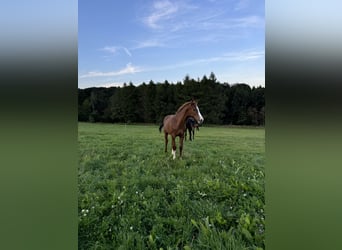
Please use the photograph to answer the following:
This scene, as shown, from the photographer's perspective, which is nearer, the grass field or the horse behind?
the grass field

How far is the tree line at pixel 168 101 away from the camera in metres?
1.41

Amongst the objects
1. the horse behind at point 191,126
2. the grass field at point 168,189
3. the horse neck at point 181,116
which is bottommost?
the grass field at point 168,189

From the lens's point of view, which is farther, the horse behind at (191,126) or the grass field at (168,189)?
the horse behind at (191,126)

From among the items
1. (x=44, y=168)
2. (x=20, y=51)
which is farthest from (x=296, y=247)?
(x=20, y=51)

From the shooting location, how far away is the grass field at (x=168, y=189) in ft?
4.57

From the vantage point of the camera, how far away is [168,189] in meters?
1.50

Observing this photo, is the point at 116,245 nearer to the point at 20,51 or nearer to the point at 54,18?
the point at 20,51

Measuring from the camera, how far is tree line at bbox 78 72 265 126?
4.64 feet

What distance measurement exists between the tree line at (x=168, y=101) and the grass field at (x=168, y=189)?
0.16 feet

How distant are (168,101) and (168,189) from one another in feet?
1.36

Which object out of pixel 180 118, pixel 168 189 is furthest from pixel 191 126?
pixel 168 189

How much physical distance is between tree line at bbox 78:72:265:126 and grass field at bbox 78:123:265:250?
5 centimetres

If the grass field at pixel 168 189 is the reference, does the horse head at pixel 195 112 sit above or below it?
above

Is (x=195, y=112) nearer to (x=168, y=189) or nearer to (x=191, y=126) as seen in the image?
(x=191, y=126)
